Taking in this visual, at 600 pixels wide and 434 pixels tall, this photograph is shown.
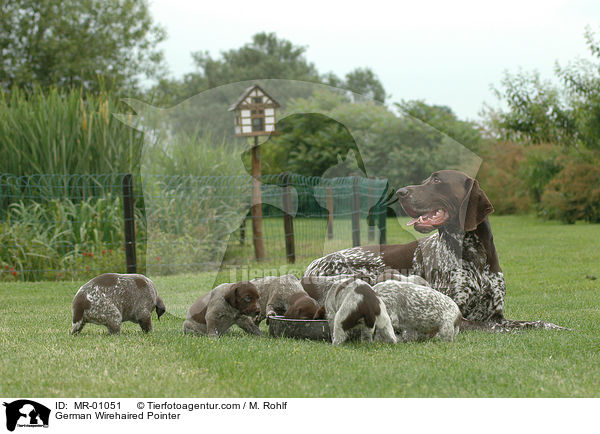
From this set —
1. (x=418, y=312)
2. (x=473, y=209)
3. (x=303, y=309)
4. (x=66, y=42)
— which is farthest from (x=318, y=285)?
(x=66, y=42)

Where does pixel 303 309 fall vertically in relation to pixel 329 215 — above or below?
below

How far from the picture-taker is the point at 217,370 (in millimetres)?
3764

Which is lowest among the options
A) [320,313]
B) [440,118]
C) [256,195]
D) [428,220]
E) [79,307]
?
[320,313]

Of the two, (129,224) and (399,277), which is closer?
(399,277)

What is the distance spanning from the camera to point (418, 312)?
15.0ft

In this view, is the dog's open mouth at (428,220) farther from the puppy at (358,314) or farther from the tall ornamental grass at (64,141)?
the tall ornamental grass at (64,141)

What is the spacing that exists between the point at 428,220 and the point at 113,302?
2548mm

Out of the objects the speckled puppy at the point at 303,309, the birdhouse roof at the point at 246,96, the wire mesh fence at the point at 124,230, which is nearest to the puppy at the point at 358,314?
the speckled puppy at the point at 303,309

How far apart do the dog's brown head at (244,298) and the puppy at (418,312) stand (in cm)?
92

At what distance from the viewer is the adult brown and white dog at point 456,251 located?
4.88 metres

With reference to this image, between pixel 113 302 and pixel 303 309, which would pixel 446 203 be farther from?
pixel 113 302
